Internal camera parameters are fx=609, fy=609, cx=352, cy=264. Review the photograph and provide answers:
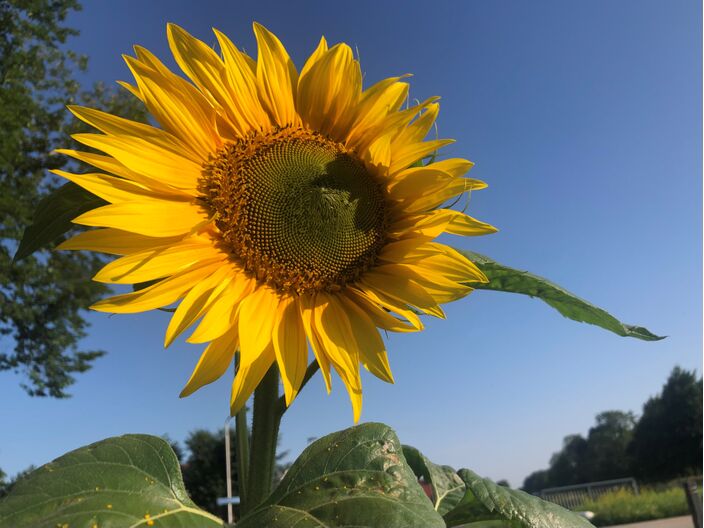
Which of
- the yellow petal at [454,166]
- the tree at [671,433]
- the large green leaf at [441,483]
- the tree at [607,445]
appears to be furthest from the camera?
the tree at [607,445]

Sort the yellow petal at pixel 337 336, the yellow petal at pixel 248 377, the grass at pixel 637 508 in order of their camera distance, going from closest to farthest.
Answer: the yellow petal at pixel 248 377, the yellow petal at pixel 337 336, the grass at pixel 637 508

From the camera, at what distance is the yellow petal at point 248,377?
2.73 feet

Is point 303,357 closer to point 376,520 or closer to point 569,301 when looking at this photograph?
point 376,520

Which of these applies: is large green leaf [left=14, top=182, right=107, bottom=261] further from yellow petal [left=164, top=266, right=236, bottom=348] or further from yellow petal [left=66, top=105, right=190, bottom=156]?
yellow petal [left=164, top=266, right=236, bottom=348]

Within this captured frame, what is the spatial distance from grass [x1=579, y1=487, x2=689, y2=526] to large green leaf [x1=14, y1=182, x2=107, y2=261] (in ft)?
57.2

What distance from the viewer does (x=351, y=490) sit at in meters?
0.77

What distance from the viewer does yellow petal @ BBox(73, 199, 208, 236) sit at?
89cm

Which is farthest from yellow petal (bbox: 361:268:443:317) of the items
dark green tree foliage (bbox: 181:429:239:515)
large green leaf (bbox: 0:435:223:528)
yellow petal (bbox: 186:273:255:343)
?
dark green tree foliage (bbox: 181:429:239:515)

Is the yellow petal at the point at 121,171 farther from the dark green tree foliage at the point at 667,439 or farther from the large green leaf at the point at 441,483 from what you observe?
the dark green tree foliage at the point at 667,439

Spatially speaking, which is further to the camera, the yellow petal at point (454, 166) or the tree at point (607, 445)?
the tree at point (607, 445)

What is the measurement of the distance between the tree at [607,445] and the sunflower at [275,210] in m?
35.5

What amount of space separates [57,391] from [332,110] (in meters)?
10.7

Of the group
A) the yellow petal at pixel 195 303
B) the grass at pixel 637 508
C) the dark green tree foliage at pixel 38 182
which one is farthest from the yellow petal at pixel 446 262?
the grass at pixel 637 508

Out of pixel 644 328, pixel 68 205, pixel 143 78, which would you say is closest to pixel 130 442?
pixel 68 205
